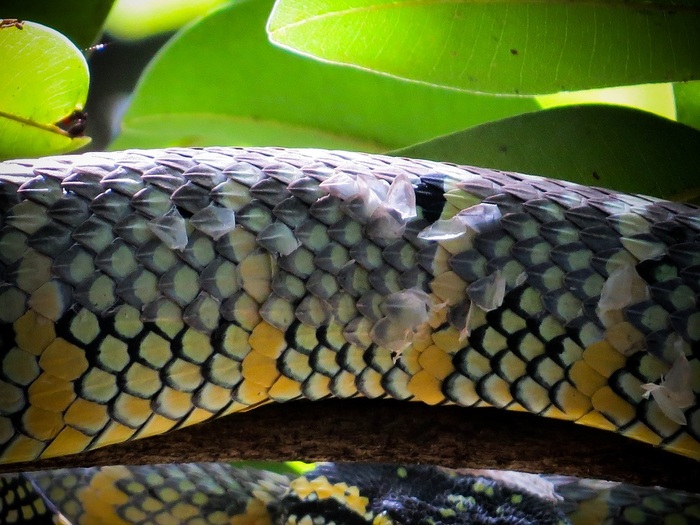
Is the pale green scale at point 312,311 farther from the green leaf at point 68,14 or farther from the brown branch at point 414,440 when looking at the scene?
the green leaf at point 68,14

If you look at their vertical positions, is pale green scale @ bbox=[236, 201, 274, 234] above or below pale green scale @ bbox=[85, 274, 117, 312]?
above

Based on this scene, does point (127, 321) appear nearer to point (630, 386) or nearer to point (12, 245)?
point (12, 245)

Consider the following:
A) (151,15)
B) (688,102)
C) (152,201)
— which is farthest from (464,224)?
(151,15)

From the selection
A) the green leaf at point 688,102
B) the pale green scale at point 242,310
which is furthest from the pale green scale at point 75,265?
the green leaf at point 688,102

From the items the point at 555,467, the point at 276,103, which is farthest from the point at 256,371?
the point at 276,103

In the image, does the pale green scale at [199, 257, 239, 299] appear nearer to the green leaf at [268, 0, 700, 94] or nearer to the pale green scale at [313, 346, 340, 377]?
the pale green scale at [313, 346, 340, 377]

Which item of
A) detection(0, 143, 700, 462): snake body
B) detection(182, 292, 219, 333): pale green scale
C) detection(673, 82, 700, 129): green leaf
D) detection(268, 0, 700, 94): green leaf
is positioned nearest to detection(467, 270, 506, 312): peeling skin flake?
detection(0, 143, 700, 462): snake body

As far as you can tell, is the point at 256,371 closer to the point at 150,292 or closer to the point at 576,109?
the point at 150,292
